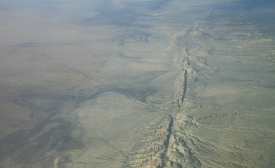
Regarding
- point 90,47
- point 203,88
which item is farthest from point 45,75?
point 203,88

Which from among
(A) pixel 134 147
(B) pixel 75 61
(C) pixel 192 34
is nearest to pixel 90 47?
(B) pixel 75 61

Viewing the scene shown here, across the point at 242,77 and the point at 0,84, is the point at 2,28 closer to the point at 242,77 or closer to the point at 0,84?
the point at 0,84

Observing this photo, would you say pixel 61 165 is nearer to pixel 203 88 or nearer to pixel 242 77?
pixel 203 88

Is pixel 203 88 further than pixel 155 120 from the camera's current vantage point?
Yes

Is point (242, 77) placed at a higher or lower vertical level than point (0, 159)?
higher

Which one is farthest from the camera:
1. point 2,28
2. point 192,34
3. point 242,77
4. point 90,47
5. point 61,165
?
point 2,28

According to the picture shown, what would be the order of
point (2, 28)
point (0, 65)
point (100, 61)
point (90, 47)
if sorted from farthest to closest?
point (2, 28), point (90, 47), point (100, 61), point (0, 65)
